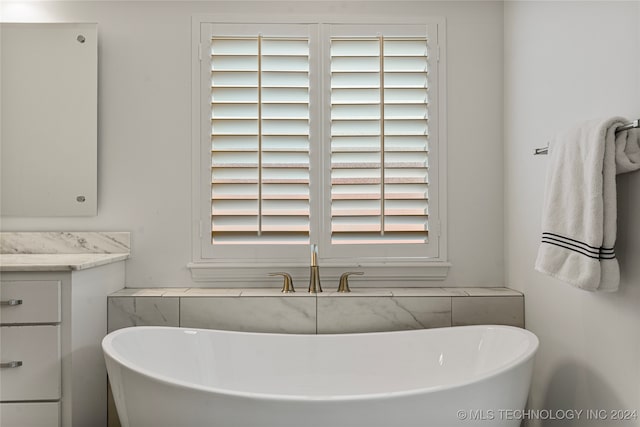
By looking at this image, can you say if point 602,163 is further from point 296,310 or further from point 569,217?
point 296,310

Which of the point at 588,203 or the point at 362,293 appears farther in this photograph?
the point at 362,293

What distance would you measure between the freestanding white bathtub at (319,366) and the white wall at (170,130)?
18.9 inches

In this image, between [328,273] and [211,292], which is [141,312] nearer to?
[211,292]

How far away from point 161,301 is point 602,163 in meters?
1.88

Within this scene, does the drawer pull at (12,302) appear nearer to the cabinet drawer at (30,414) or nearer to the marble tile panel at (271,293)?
the cabinet drawer at (30,414)

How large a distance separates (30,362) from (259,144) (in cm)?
137

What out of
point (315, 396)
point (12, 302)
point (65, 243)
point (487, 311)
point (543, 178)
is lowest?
point (315, 396)

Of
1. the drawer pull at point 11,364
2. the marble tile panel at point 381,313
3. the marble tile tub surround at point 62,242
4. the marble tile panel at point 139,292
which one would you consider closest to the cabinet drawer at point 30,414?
the drawer pull at point 11,364

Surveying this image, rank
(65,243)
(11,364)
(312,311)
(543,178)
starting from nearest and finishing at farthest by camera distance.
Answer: (11,364)
(543,178)
(312,311)
(65,243)

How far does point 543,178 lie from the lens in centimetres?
199

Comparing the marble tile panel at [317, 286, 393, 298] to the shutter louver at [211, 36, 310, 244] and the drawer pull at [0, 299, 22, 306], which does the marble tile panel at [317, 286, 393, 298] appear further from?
the drawer pull at [0, 299, 22, 306]

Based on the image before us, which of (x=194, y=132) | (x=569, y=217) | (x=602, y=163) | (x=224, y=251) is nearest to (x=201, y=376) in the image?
(x=224, y=251)

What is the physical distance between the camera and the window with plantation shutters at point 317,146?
236 centimetres

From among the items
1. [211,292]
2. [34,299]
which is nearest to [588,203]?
[211,292]
